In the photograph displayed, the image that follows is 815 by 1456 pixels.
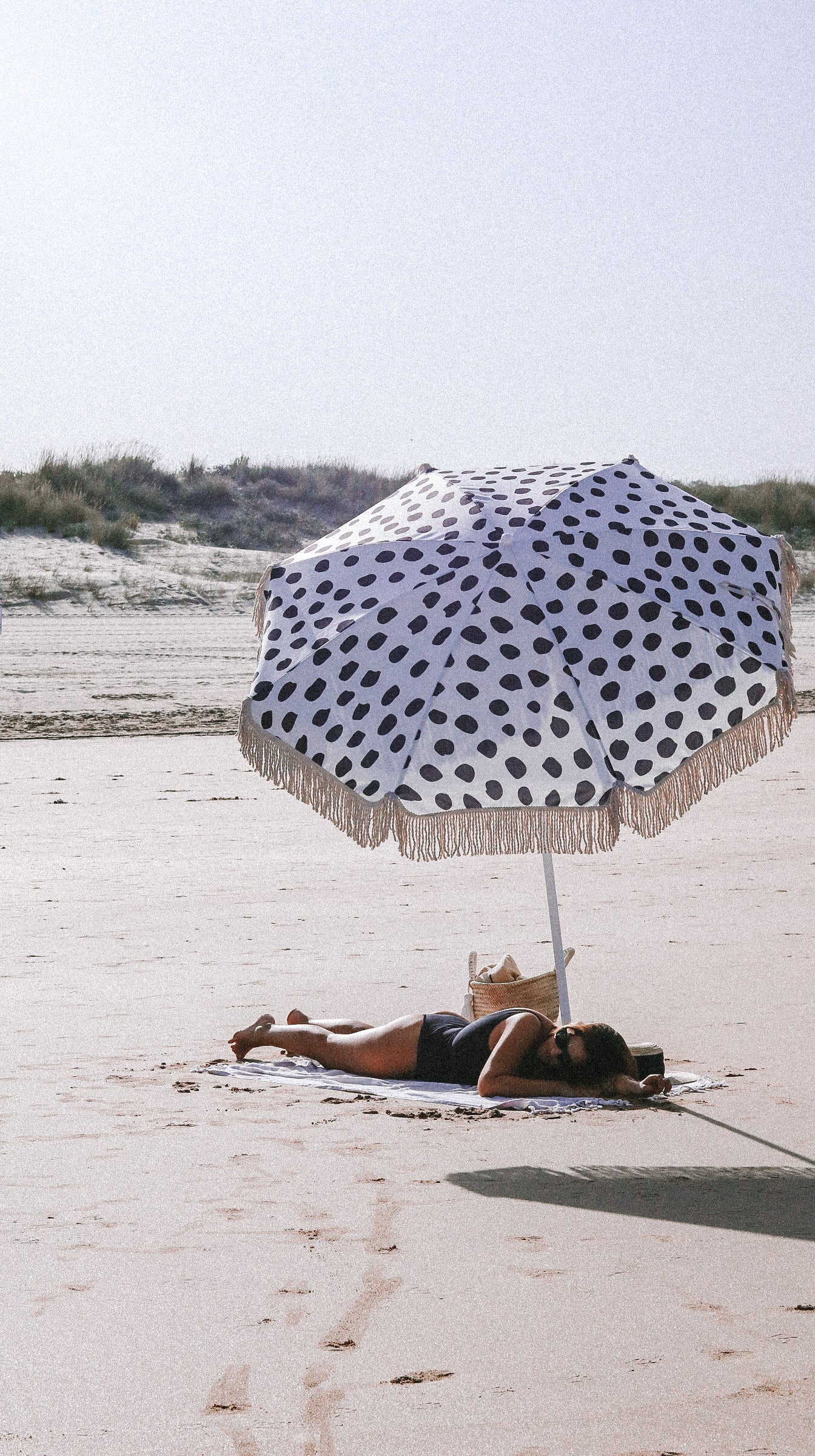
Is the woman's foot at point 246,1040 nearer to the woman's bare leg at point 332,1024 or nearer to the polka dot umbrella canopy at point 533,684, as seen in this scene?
the woman's bare leg at point 332,1024

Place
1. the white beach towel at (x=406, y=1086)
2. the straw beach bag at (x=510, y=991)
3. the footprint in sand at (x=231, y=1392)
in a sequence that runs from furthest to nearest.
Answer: the straw beach bag at (x=510, y=991), the white beach towel at (x=406, y=1086), the footprint in sand at (x=231, y=1392)

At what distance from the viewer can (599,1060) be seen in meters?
4.83

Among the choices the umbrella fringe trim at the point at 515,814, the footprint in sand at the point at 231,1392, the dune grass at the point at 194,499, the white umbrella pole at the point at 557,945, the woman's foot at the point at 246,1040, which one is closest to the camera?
the footprint in sand at the point at 231,1392

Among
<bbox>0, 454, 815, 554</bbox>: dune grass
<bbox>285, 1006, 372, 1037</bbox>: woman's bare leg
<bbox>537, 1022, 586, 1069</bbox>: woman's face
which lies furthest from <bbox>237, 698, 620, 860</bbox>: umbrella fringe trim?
<bbox>0, 454, 815, 554</bbox>: dune grass

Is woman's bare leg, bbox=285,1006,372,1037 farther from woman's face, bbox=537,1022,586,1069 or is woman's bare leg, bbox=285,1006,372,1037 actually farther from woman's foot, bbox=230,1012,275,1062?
woman's face, bbox=537,1022,586,1069

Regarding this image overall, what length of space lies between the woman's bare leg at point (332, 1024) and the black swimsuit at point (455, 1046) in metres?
0.25

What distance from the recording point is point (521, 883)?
28.5 feet

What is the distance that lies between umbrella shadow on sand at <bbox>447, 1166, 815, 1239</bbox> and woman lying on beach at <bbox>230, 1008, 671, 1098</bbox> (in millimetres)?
511

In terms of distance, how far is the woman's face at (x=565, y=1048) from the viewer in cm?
481

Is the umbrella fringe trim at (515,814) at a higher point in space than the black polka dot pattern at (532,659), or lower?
lower

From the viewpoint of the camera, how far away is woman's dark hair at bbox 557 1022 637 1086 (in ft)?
15.8

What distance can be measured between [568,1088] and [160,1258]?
157 centimetres

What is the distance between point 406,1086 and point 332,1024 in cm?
43

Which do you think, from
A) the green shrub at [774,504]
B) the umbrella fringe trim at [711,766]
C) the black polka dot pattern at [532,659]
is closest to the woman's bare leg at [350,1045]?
the black polka dot pattern at [532,659]
